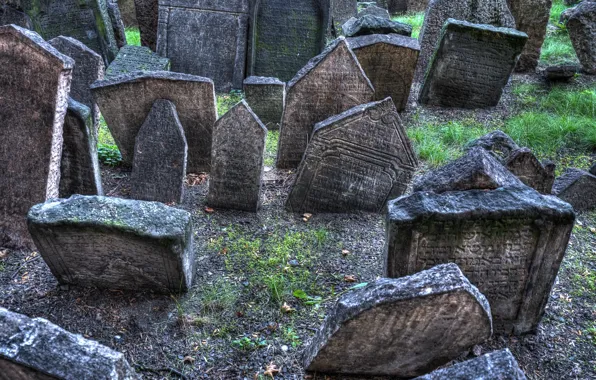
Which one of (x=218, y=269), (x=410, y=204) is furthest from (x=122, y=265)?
(x=410, y=204)

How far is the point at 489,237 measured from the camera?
326 centimetres

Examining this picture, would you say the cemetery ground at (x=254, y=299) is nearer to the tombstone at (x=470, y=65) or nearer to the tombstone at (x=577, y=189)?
the tombstone at (x=577, y=189)

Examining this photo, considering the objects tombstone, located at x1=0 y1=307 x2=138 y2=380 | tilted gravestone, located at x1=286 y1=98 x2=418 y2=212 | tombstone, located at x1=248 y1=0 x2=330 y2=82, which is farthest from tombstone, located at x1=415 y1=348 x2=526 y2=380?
tombstone, located at x1=248 y1=0 x2=330 y2=82

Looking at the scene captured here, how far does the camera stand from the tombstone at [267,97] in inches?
275

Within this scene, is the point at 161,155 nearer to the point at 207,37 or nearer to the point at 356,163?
the point at 356,163

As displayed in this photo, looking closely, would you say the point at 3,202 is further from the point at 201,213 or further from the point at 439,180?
the point at 439,180

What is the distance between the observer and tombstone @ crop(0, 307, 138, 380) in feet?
7.48

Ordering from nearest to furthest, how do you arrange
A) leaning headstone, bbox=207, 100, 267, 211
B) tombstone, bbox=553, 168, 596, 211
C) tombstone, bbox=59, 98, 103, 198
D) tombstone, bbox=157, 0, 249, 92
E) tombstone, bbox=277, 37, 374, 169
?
tombstone, bbox=59, 98, 103, 198, leaning headstone, bbox=207, 100, 267, 211, tombstone, bbox=553, 168, 596, 211, tombstone, bbox=277, 37, 374, 169, tombstone, bbox=157, 0, 249, 92

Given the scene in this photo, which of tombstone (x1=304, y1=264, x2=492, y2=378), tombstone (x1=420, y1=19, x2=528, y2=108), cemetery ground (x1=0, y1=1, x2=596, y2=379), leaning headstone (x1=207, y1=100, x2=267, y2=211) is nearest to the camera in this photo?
tombstone (x1=304, y1=264, x2=492, y2=378)

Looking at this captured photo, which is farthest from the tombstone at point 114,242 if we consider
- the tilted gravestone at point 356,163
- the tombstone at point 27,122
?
the tilted gravestone at point 356,163

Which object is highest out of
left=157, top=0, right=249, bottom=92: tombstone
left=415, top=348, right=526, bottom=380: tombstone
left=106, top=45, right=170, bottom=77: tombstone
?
left=157, top=0, right=249, bottom=92: tombstone

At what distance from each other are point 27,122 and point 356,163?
286 cm

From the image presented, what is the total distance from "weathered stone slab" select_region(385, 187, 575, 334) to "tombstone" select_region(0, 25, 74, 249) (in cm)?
281

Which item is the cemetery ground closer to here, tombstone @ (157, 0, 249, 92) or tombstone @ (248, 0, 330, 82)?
tombstone @ (157, 0, 249, 92)
